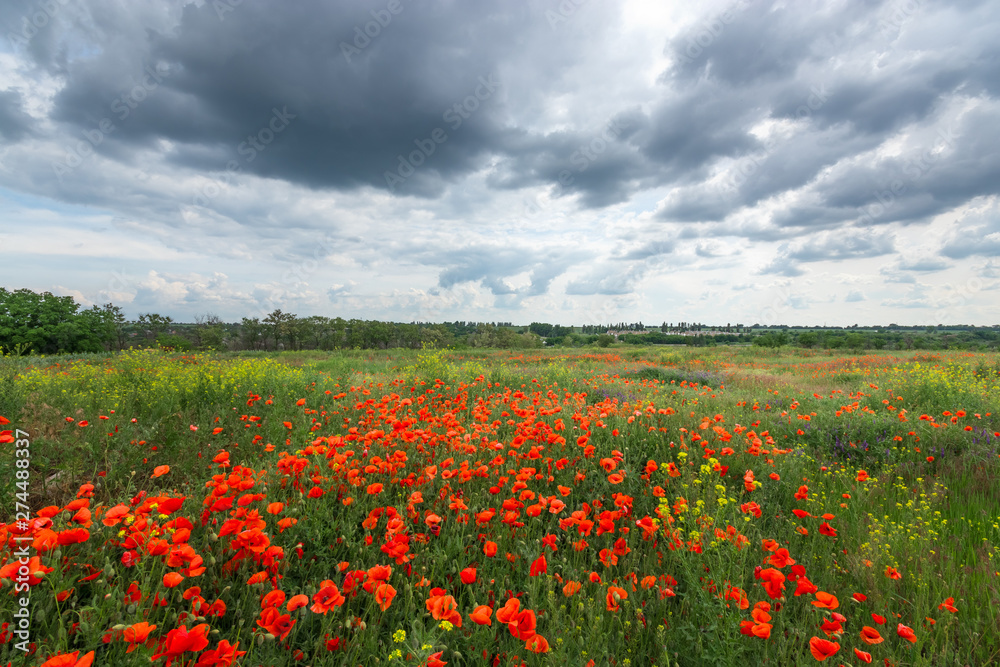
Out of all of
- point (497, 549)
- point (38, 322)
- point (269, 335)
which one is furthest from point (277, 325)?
point (497, 549)

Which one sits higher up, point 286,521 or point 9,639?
point 286,521

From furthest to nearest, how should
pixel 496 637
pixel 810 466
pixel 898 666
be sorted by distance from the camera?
1. pixel 810 466
2. pixel 496 637
3. pixel 898 666

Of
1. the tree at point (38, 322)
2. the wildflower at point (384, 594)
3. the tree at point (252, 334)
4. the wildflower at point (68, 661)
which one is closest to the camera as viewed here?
the wildflower at point (68, 661)

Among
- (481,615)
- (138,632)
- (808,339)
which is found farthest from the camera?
(808,339)

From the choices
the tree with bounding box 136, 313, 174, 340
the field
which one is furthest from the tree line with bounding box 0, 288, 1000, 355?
the field

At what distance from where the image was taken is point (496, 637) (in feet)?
7.09

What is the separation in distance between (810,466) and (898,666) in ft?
11.6

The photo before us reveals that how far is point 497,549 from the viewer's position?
8.71 ft

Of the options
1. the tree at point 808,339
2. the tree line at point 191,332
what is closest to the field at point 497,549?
the tree line at point 191,332

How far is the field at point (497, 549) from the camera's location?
1.77 metres

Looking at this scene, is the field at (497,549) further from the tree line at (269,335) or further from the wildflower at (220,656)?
the tree line at (269,335)

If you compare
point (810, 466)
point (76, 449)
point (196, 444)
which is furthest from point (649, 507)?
point (76, 449)

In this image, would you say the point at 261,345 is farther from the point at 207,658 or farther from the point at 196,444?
the point at 207,658

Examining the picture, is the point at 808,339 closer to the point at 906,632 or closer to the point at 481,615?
the point at 906,632
